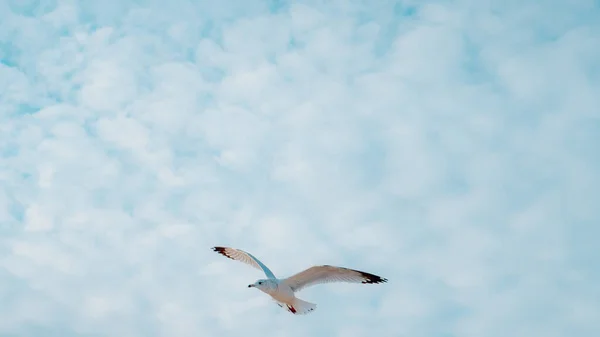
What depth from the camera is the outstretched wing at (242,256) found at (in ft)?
63.6

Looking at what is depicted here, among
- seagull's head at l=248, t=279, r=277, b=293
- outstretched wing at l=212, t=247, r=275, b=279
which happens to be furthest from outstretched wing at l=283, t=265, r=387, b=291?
outstretched wing at l=212, t=247, r=275, b=279

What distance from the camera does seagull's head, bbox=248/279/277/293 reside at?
18.1 meters

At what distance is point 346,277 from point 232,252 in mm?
3976

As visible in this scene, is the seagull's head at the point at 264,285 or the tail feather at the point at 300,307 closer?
the tail feather at the point at 300,307

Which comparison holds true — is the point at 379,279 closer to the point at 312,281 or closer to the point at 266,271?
the point at 312,281

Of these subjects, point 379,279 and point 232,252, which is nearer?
point 379,279

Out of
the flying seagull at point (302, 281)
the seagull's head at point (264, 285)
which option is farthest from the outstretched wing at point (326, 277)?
the seagull's head at point (264, 285)

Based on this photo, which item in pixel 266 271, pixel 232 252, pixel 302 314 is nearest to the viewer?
pixel 302 314

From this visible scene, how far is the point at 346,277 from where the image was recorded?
18094 mm

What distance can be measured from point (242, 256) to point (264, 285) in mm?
2375

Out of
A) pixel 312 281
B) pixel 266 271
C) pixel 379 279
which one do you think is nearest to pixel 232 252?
pixel 266 271

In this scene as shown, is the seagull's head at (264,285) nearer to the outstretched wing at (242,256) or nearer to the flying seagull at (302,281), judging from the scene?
the flying seagull at (302,281)

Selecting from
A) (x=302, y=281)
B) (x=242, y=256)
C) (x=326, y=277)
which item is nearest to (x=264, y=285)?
(x=302, y=281)

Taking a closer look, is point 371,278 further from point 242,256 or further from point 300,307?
point 242,256
